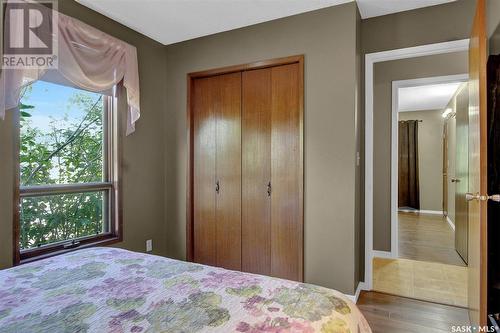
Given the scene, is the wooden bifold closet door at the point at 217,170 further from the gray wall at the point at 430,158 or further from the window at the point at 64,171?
the gray wall at the point at 430,158

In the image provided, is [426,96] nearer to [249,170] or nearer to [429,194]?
[429,194]

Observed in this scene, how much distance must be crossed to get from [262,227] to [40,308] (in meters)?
1.95

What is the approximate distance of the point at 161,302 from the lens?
1.15 m

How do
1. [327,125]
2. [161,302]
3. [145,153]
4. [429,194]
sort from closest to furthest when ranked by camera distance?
[161,302] < [327,125] < [145,153] < [429,194]

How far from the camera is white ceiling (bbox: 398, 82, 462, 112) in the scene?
4859 mm

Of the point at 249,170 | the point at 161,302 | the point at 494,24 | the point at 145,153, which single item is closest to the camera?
the point at 161,302

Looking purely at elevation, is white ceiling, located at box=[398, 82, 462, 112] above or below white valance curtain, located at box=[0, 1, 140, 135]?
above

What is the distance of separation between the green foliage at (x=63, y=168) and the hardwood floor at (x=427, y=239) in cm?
382

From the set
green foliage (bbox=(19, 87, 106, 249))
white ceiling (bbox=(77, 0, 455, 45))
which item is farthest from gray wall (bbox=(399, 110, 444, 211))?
green foliage (bbox=(19, 87, 106, 249))

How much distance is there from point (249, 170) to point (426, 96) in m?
4.57

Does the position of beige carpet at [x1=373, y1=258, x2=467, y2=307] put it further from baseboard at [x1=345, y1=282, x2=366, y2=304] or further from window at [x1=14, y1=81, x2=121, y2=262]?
window at [x1=14, y1=81, x2=121, y2=262]

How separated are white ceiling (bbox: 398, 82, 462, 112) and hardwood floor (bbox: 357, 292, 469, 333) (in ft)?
10.9

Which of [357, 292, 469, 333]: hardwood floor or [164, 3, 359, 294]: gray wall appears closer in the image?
[357, 292, 469, 333]: hardwood floor

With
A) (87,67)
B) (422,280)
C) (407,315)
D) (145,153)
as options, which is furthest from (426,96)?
(87,67)
